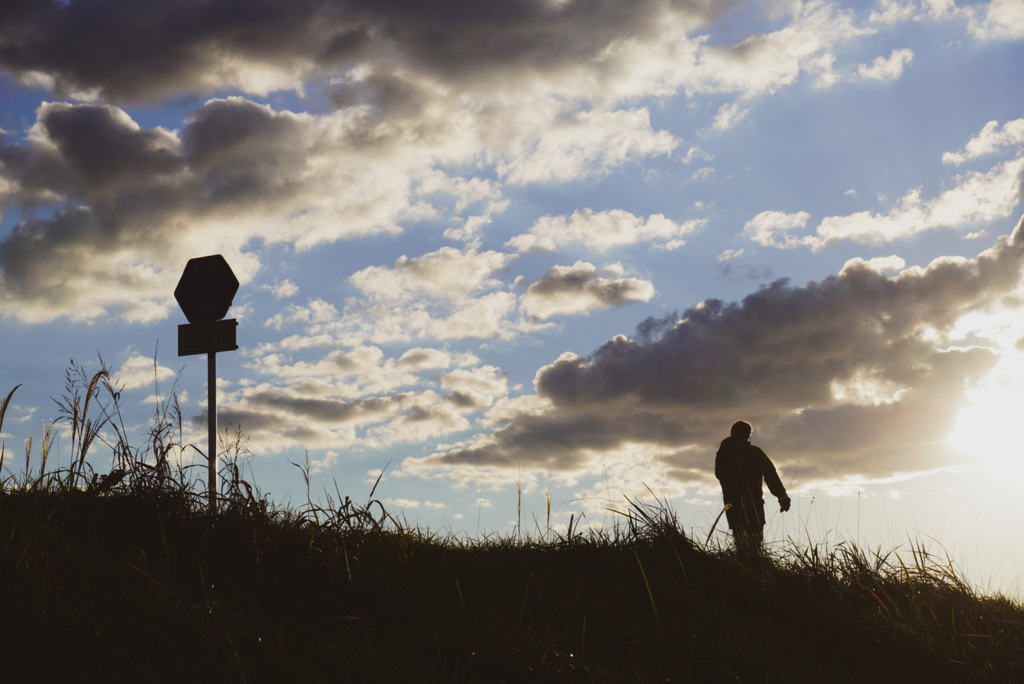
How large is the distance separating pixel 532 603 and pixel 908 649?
2795 mm

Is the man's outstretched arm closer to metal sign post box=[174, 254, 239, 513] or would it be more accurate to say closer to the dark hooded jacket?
the dark hooded jacket

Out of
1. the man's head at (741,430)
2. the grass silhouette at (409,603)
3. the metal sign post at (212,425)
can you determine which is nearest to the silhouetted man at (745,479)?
the man's head at (741,430)

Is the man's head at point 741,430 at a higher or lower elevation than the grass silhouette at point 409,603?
higher

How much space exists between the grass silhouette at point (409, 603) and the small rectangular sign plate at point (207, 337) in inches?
79.5

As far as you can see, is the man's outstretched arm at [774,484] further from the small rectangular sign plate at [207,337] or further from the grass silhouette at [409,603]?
the small rectangular sign plate at [207,337]

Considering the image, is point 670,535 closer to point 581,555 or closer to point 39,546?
point 581,555

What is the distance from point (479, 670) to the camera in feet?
13.3

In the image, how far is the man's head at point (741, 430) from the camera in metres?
9.30

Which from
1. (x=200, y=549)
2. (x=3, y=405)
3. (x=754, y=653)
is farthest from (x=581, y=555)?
(x=3, y=405)

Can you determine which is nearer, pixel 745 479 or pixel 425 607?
pixel 425 607

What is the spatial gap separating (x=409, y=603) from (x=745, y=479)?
548 centimetres

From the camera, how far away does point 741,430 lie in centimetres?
931

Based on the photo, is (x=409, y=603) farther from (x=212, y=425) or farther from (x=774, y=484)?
(x=774, y=484)

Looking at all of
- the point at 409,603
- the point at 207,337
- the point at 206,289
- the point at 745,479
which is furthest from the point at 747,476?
the point at 206,289
